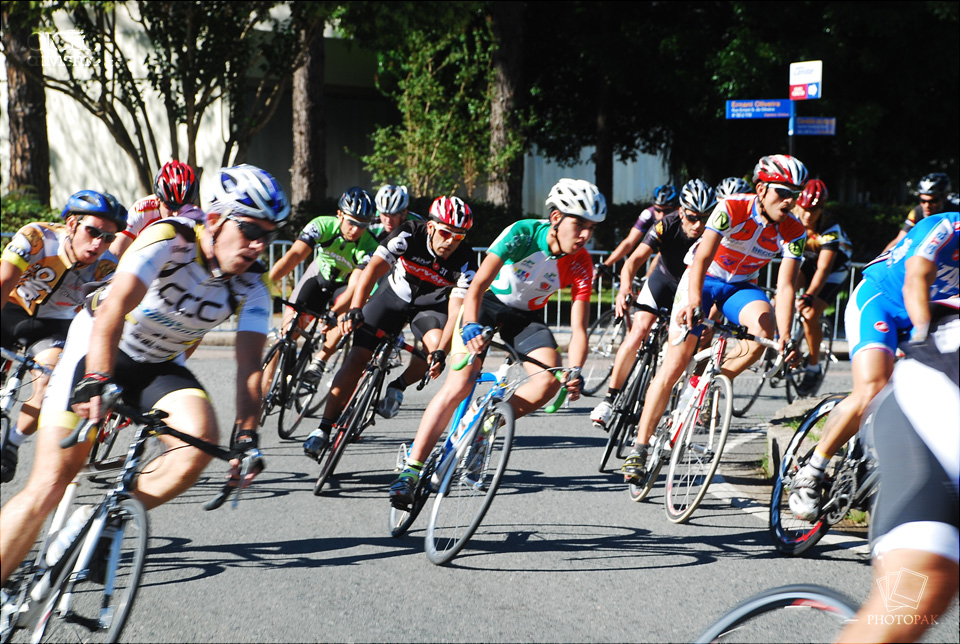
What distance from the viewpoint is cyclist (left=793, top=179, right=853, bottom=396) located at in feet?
29.3

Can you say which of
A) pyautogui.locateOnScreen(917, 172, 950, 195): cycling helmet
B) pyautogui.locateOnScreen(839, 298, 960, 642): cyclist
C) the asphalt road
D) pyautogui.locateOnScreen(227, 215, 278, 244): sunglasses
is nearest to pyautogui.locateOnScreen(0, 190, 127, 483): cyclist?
the asphalt road

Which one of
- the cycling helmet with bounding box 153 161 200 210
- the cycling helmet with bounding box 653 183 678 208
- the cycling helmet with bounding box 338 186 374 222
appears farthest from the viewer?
the cycling helmet with bounding box 653 183 678 208

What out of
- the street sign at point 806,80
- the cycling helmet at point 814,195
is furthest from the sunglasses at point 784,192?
the street sign at point 806,80

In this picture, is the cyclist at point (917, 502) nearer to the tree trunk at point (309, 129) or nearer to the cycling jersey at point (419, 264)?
the cycling jersey at point (419, 264)

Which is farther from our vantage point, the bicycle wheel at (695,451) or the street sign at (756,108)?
the street sign at (756,108)

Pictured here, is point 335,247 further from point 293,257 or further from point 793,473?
point 793,473

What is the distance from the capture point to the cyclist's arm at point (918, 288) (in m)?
4.27

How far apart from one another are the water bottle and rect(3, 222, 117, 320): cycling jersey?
7.87ft

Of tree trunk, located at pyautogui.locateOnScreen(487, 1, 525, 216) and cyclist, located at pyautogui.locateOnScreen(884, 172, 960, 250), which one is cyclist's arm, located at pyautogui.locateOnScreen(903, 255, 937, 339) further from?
tree trunk, located at pyautogui.locateOnScreen(487, 1, 525, 216)

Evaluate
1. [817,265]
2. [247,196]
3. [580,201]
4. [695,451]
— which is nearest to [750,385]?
[817,265]

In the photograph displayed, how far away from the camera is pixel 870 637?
2.28 meters

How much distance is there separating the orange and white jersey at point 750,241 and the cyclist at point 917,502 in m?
3.79

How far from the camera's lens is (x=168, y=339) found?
4004 mm

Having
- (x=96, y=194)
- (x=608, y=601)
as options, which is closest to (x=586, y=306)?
(x=608, y=601)
